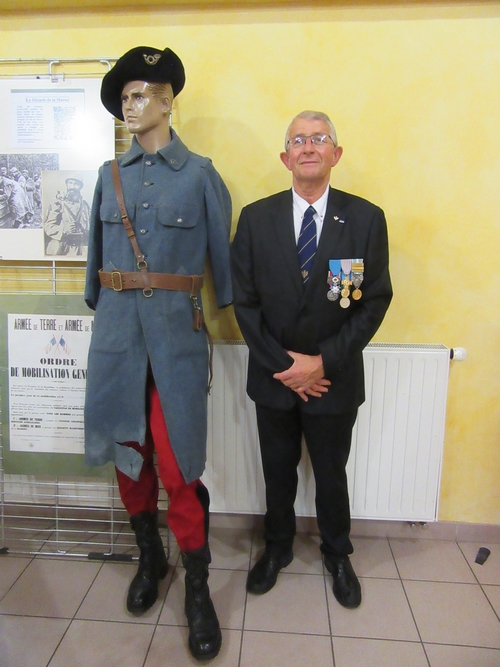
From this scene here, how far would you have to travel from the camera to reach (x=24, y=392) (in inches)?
70.6

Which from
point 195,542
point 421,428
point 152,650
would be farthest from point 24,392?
point 421,428

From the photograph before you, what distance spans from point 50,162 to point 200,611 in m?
1.58

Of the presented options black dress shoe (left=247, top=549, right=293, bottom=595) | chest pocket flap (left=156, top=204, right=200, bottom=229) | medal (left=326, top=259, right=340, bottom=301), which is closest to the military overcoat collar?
chest pocket flap (left=156, top=204, right=200, bottom=229)

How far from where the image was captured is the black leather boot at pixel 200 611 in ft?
4.49

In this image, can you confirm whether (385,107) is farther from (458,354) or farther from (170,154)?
(458,354)

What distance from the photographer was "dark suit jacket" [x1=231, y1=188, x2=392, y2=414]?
4.61 ft

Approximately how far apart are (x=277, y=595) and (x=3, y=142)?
73.0 inches

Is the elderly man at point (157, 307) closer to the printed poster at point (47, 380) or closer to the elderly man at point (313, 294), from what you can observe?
the elderly man at point (313, 294)

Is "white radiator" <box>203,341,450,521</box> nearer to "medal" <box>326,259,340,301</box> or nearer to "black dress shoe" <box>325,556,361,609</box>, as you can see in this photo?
"black dress shoe" <box>325,556,361,609</box>

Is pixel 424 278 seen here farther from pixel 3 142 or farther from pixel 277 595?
pixel 3 142

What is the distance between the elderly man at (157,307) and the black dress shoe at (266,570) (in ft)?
0.72

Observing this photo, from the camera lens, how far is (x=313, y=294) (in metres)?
1.40

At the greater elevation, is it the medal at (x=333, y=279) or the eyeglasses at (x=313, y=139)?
the eyeglasses at (x=313, y=139)

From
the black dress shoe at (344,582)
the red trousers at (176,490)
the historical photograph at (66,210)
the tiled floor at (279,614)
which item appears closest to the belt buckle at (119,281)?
the red trousers at (176,490)
